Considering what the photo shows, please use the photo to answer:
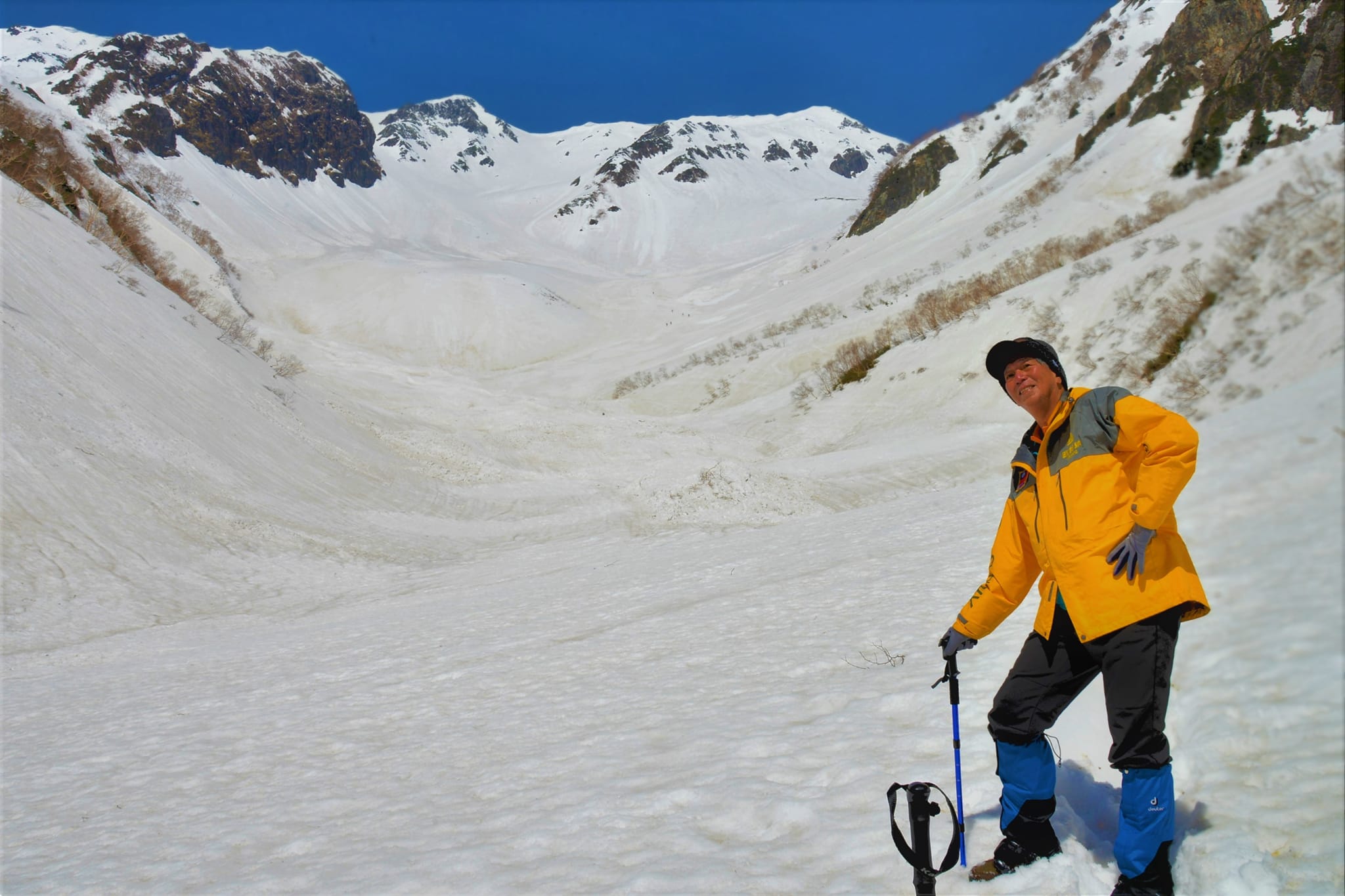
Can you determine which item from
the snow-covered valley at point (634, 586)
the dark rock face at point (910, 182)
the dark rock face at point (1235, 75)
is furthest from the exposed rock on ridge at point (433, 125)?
the snow-covered valley at point (634, 586)

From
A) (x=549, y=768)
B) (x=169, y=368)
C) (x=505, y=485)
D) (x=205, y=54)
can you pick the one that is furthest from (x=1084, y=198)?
(x=205, y=54)

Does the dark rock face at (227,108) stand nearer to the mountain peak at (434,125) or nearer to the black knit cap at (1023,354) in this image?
the mountain peak at (434,125)

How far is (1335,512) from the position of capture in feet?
7.17

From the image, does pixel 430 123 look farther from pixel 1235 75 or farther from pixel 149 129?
pixel 1235 75

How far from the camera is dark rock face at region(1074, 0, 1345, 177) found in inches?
422

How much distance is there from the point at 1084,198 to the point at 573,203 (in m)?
95.6

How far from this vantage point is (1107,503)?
2744mm

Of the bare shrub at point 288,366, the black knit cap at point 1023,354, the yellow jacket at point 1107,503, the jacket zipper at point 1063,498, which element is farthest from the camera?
the bare shrub at point 288,366

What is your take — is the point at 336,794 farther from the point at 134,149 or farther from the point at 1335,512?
the point at 134,149

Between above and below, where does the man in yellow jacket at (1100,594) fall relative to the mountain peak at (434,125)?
below

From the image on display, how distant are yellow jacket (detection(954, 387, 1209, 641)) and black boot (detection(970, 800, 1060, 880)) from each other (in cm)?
65

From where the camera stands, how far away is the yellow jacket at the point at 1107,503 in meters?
2.52

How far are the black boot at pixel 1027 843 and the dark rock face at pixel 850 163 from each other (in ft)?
505

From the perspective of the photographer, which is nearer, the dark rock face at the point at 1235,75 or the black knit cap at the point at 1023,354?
the black knit cap at the point at 1023,354
